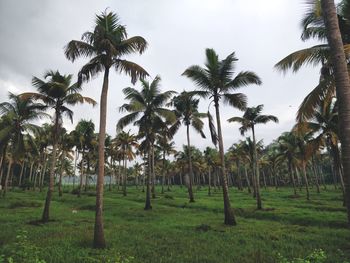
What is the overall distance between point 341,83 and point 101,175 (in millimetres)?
9693

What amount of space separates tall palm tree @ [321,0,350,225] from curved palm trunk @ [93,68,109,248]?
901 centimetres

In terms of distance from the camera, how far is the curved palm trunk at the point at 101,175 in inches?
434

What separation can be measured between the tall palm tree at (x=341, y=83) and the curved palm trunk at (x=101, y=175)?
9.01 m

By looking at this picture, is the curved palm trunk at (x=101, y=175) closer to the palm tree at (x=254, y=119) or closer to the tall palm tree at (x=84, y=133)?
the palm tree at (x=254, y=119)

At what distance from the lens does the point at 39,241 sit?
37.3 feet

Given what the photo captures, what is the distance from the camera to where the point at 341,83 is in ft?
21.6

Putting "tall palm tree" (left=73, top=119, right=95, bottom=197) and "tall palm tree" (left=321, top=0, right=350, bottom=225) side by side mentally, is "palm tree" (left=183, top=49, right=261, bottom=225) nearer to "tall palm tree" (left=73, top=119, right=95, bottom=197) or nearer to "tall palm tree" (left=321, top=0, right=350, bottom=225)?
"tall palm tree" (left=321, top=0, right=350, bottom=225)

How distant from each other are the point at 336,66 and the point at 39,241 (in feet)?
41.6

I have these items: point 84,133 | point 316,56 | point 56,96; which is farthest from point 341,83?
point 84,133

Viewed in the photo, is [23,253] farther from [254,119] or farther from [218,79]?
[254,119]

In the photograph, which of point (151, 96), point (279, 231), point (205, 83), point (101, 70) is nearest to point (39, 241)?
point (101, 70)

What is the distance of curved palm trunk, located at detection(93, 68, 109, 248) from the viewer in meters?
11.0

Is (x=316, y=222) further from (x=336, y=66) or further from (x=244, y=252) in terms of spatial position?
(x=336, y=66)

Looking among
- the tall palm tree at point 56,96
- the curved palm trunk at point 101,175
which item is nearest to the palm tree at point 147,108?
the tall palm tree at point 56,96
